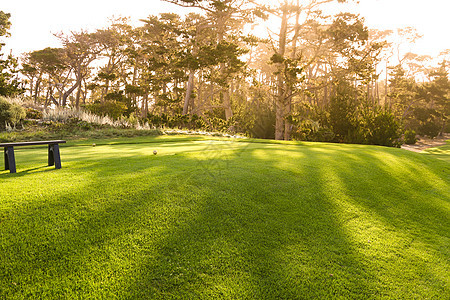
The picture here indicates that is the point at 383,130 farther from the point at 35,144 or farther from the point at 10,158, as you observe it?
the point at 10,158

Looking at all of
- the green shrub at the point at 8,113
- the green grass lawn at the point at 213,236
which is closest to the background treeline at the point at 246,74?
the green shrub at the point at 8,113

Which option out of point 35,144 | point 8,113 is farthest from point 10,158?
point 8,113

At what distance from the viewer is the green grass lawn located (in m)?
2.08

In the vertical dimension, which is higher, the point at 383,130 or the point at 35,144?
the point at 35,144

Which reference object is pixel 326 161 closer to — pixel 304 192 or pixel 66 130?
pixel 304 192

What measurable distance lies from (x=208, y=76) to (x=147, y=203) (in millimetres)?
19259

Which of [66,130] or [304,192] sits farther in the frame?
[66,130]

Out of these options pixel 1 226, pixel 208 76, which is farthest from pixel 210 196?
pixel 208 76

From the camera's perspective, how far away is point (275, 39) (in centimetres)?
1786

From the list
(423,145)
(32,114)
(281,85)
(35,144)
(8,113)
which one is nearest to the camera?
(35,144)

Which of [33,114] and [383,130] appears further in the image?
[33,114]

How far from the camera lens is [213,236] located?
264 cm

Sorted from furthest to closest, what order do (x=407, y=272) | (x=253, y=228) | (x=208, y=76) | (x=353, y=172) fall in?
(x=208, y=76)
(x=353, y=172)
(x=253, y=228)
(x=407, y=272)

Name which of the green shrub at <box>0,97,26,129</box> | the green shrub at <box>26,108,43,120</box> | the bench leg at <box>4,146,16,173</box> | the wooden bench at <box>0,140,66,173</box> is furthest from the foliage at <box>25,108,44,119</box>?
the bench leg at <box>4,146,16,173</box>
